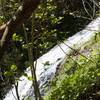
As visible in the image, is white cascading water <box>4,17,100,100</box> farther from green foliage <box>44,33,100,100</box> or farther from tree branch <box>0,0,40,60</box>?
tree branch <box>0,0,40,60</box>

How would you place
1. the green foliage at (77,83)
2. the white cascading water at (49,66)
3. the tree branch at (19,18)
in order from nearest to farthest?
1. the tree branch at (19,18)
2. the green foliage at (77,83)
3. the white cascading water at (49,66)

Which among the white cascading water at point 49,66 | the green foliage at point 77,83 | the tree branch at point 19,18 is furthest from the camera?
the white cascading water at point 49,66

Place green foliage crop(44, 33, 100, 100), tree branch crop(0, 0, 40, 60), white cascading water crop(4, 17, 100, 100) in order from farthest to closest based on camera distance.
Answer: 1. white cascading water crop(4, 17, 100, 100)
2. green foliage crop(44, 33, 100, 100)
3. tree branch crop(0, 0, 40, 60)

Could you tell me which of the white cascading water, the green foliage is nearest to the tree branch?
the green foliage

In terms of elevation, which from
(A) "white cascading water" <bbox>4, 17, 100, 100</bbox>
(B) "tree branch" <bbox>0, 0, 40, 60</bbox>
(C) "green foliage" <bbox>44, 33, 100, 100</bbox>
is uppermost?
(B) "tree branch" <bbox>0, 0, 40, 60</bbox>

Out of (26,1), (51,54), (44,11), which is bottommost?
(51,54)

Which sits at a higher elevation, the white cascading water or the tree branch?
the tree branch

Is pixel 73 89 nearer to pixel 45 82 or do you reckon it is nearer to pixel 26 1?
pixel 45 82

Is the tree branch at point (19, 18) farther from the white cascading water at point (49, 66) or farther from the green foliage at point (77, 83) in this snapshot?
the white cascading water at point (49, 66)

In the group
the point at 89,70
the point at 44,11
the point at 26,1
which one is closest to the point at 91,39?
the point at 89,70

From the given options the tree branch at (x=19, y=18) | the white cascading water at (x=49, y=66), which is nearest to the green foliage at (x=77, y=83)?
the white cascading water at (x=49, y=66)

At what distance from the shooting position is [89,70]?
176 inches

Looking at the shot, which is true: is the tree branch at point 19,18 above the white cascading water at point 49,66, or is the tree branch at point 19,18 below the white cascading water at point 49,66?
above

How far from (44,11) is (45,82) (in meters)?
1.84
